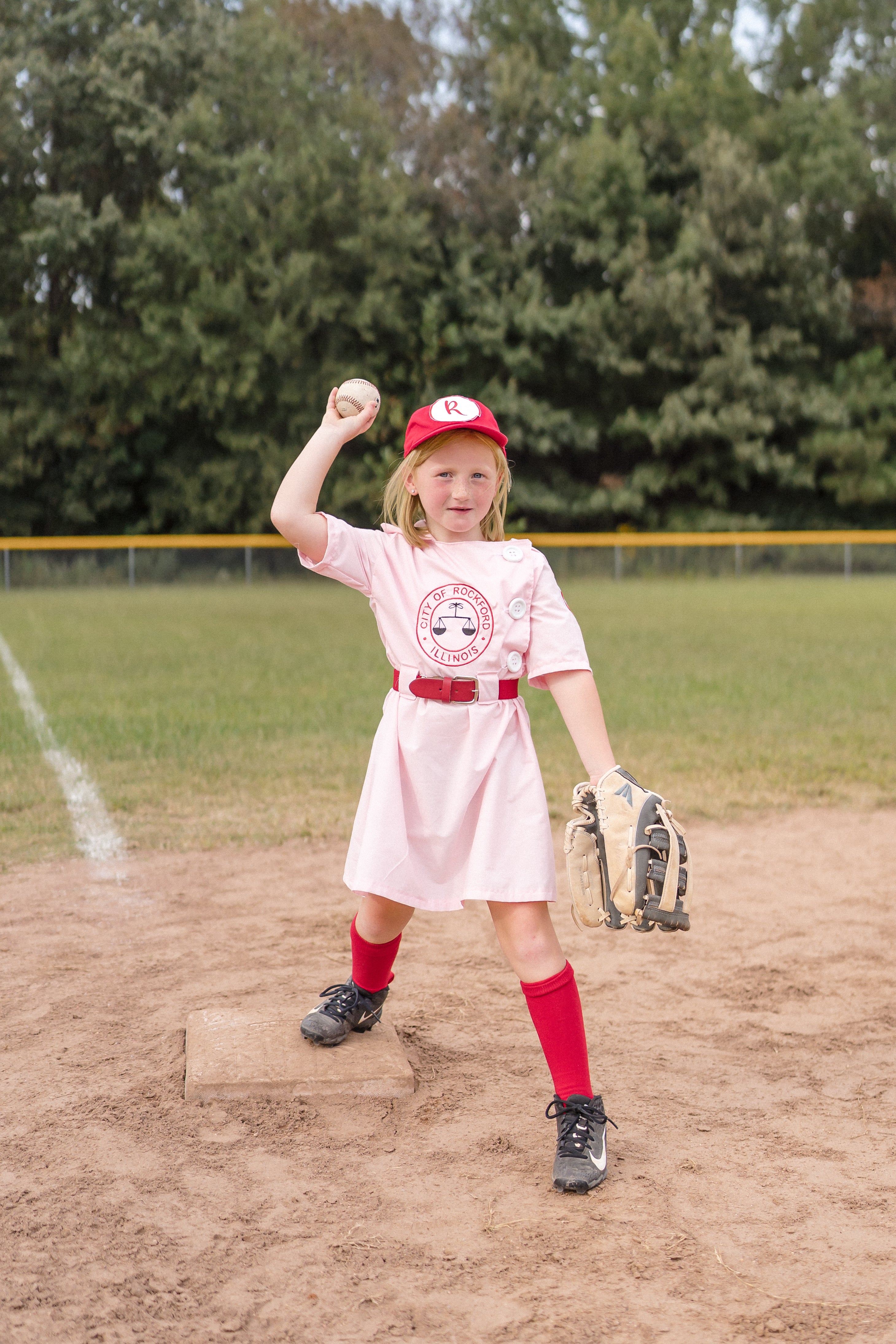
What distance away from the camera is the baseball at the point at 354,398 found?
2.81 m

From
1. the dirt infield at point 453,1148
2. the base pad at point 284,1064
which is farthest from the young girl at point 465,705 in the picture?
the base pad at point 284,1064

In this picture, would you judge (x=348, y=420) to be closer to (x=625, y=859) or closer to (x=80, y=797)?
(x=625, y=859)

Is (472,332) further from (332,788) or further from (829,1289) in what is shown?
(829,1289)

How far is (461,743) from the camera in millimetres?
2734

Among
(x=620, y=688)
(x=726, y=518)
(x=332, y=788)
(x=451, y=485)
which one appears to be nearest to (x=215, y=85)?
(x=726, y=518)

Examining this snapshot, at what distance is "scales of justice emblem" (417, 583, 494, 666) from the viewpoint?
2.73 m

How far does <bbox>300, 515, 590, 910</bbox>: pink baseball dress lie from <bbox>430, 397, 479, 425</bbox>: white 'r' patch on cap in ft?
0.91

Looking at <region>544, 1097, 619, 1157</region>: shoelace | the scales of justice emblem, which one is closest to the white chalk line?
the scales of justice emblem

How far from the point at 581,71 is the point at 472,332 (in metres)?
8.21

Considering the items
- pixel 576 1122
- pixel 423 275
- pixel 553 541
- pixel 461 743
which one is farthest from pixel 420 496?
pixel 423 275

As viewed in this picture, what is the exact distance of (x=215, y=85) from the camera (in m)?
29.7

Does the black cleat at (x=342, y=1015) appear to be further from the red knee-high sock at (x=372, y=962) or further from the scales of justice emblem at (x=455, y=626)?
the scales of justice emblem at (x=455, y=626)

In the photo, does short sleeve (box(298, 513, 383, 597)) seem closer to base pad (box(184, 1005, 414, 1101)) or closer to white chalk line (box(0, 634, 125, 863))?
base pad (box(184, 1005, 414, 1101))

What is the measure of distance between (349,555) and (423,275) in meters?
29.0
